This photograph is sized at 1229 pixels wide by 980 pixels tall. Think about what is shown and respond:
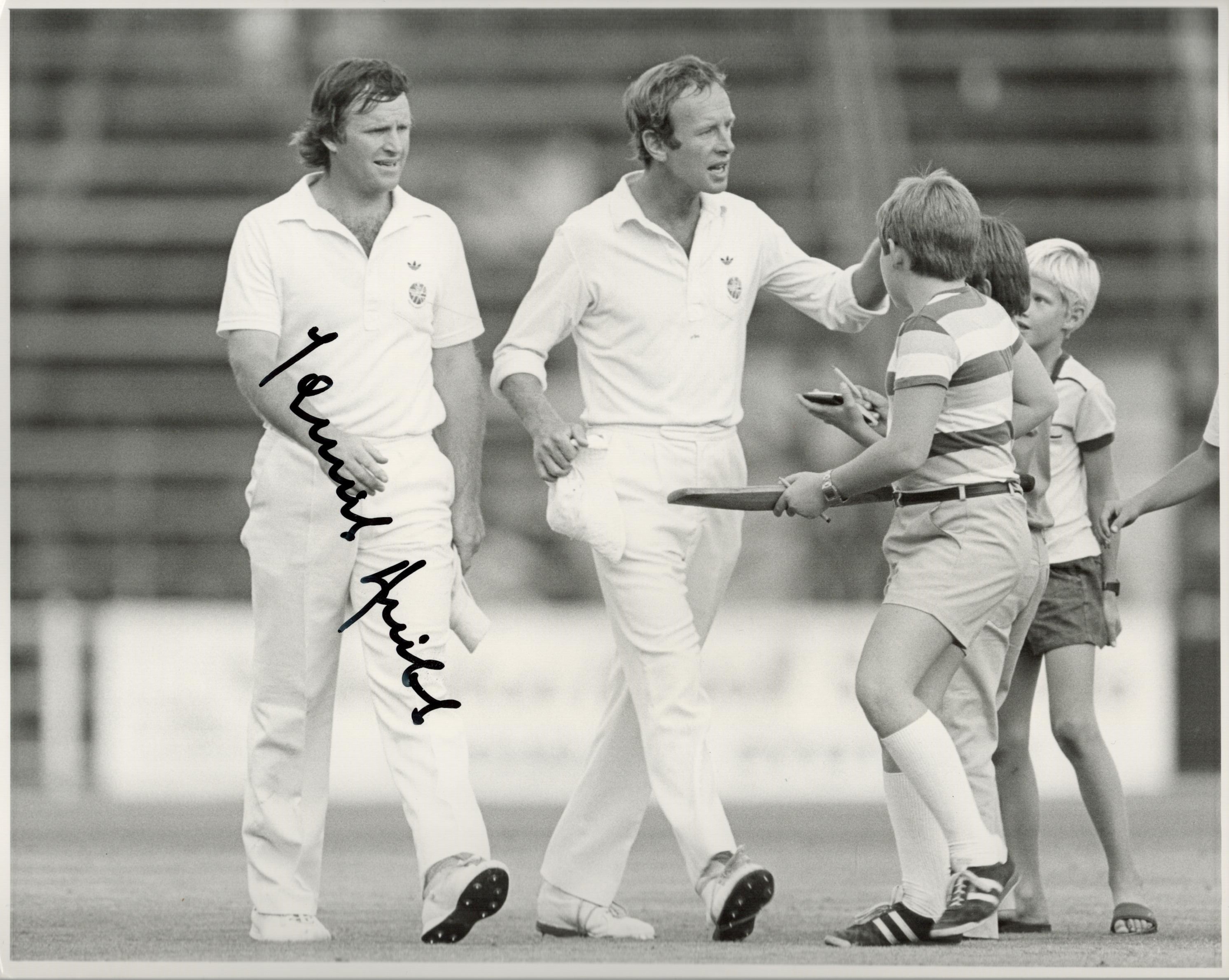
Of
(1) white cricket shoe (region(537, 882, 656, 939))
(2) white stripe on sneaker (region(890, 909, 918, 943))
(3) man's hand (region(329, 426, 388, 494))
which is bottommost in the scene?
(1) white cricket shoe (region(537, 882, 656, 939))

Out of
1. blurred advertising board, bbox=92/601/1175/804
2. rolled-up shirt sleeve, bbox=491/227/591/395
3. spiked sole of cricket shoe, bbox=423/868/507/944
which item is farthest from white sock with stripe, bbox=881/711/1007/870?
blurred advertising board, bbox=92/601/1175/804

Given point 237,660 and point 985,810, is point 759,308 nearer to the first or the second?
point 237,660

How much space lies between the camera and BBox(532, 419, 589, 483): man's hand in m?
4.63

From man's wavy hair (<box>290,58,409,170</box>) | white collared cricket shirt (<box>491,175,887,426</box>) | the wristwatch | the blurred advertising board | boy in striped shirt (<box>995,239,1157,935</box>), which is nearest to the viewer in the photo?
the wristwatch

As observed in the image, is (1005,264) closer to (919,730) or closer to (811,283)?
(811,283)

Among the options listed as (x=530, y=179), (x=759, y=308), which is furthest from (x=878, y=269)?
(x=530, y=179)

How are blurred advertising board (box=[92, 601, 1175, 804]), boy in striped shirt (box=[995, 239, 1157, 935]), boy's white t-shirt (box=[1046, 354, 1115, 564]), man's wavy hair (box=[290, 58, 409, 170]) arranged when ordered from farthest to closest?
1. blurred advertising board (box=[92, 601, 1175, 804])
2. boy's white t-shirt (box=[1046, 354, 1115, 564])
3. boy in striped shirt (box=[995, 239, 1157, 935])
4. man's wavy hair (box=[290, 58, 409, 170])

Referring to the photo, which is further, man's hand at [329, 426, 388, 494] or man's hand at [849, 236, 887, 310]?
man's hand at [849, 236, 887, 310]

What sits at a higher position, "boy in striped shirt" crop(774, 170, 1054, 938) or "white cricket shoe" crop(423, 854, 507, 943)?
"boy in striped shirt" crop(774, 170, 1054, 938)

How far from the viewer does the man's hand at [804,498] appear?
4.35 m

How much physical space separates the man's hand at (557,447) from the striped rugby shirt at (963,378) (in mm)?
716

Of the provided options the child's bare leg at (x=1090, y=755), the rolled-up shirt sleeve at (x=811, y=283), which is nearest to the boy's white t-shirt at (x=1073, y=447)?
the child's bare leg at (x=1090, y=755)

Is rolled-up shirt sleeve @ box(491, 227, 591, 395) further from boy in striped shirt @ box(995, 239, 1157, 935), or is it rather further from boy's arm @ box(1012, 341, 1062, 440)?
boy in striped shirt @ box(995, 239, 1157, 935)
